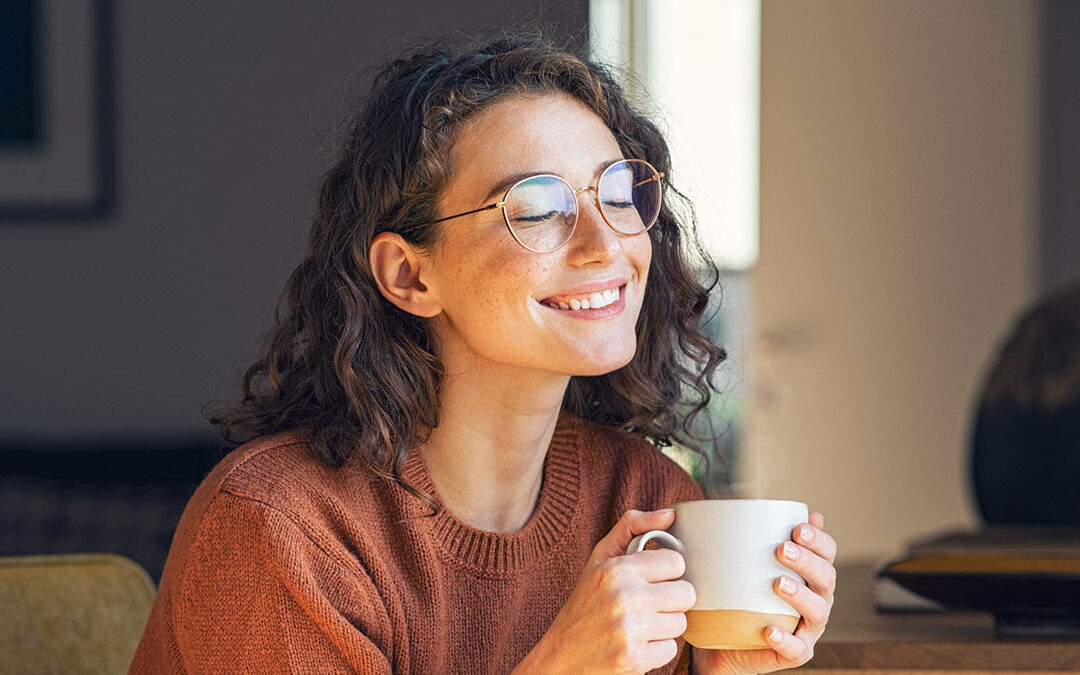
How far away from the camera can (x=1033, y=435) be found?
7.95ft

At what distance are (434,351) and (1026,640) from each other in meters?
0.66

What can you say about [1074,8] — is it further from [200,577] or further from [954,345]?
[200,577]

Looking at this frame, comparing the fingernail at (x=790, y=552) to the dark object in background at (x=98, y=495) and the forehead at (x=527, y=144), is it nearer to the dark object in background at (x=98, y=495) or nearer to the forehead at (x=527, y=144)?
the forehead at (x=527, y=144)

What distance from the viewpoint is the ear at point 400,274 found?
1.27 meters

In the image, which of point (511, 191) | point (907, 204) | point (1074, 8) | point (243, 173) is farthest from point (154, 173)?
point (1074, 8)

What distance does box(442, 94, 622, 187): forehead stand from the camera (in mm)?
1202

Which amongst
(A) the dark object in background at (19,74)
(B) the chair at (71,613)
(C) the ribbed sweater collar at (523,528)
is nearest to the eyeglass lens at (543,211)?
(C) the ribbed sweater collar at (523,528)

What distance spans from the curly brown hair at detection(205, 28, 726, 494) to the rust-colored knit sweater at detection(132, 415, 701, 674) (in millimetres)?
51

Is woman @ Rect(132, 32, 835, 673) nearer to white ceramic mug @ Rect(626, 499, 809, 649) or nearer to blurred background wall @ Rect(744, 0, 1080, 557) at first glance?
white ceramic mug @ Rect(626, 499, 809, 649)

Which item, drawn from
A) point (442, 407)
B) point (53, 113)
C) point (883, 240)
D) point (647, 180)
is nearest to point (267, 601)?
point (442, 407)

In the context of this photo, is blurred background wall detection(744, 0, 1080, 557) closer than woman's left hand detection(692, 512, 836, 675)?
No

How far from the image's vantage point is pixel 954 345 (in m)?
3.97

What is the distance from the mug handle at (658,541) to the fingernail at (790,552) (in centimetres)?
8

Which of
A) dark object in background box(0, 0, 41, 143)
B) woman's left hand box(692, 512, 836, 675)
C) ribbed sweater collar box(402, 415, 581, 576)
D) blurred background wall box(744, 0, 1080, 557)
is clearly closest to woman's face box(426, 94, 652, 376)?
ribbed sweater collar box(402, 415, 581, 576)
